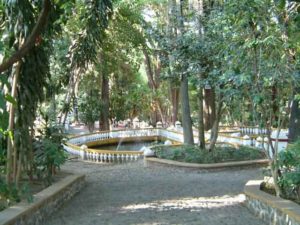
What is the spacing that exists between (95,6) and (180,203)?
4.96m

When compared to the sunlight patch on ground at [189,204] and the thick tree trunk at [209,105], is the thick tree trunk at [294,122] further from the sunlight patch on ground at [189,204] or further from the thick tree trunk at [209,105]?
the sunlight patch on ground at [189,204]

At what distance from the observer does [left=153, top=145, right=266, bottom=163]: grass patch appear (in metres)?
12.3

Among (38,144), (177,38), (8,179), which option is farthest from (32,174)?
(177,38)

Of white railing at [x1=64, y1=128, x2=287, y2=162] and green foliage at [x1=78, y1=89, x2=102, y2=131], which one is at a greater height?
green foliage at [x1=78, y1=89, x2=102, y2=131]

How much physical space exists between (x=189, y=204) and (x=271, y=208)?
177cm

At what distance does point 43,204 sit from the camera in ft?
21.6

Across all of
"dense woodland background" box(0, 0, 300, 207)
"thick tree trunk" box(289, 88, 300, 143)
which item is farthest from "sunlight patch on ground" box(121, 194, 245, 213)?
"thick tree trunk" box(289, 88, 300, 143)

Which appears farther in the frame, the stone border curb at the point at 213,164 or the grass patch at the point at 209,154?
the grass patch at the point at 209,154

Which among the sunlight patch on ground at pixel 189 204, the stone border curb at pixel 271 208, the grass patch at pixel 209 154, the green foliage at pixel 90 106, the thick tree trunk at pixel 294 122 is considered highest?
the green foliage at pixel 90 106

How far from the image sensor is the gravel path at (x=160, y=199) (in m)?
6.52

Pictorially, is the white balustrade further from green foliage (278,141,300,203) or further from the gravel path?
green foliage (278,141,300,203)

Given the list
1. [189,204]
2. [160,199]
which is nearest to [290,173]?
[189,204]

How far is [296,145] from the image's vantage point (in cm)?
673

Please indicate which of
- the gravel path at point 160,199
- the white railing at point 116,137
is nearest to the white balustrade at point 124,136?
the white railing at point 116,137
